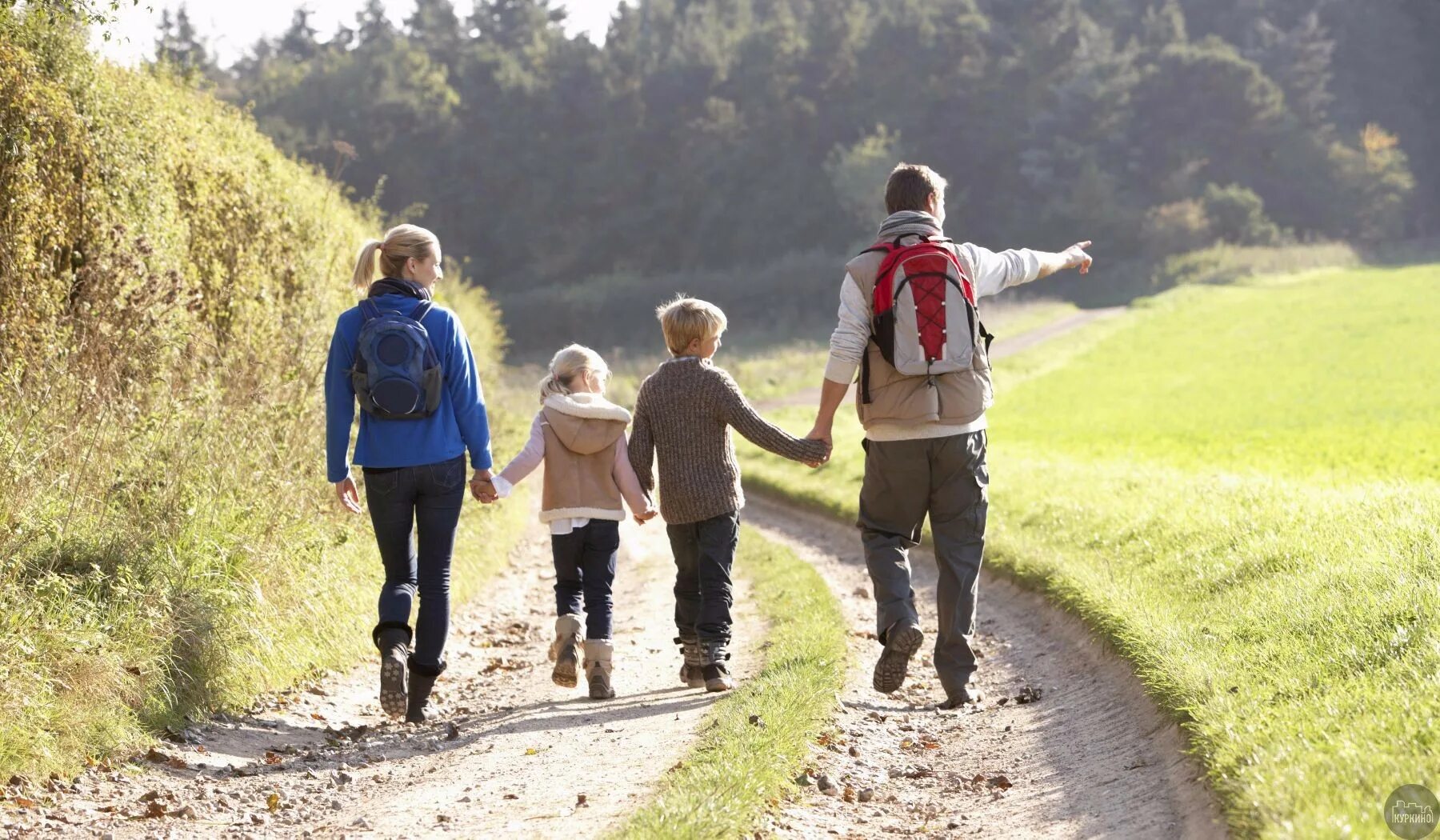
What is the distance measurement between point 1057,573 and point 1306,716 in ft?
16.0

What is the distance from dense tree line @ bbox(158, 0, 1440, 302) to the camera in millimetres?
73188

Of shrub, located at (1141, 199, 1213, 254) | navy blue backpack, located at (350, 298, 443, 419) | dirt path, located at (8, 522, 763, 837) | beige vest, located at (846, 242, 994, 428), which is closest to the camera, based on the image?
dirt path, located at (8, 522, 763, 837)

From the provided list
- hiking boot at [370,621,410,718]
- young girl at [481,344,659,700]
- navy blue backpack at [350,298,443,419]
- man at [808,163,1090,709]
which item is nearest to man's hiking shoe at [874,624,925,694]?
man at [808,163,1090,709]

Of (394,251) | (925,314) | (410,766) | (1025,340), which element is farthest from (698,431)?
(1025,340)

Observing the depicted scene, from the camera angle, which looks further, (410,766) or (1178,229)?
(1178,229)

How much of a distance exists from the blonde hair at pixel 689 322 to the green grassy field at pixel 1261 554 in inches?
111

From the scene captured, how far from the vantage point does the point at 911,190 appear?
270 inches

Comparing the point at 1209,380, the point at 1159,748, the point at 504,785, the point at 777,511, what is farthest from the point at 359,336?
the point at 1209,380

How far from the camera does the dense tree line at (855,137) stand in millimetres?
73188

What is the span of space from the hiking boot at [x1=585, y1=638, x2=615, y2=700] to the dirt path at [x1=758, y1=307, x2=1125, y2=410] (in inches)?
1060

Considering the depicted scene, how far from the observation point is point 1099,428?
2488 cm

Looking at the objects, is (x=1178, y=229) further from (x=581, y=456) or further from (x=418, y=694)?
(x=418, y=694)

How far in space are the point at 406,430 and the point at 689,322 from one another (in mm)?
1664

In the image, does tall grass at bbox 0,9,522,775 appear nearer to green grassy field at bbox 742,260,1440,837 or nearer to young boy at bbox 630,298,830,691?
young boy at bbox 630,298,830,691
